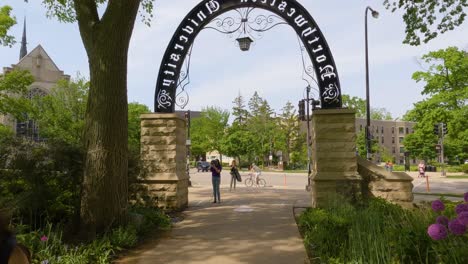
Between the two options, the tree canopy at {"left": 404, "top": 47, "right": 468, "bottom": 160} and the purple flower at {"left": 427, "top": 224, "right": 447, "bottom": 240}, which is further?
the tree canopy at {"left": 404, "top": 47, "right": 468, "bottom": 160}

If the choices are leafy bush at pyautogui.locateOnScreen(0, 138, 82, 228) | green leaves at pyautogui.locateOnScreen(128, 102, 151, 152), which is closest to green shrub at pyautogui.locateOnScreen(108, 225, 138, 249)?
leafy bush at pyautogui.locateOnScreen(0, 138, 82, 228)

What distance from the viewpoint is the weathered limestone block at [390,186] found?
424 inches

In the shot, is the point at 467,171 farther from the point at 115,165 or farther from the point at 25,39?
the point at 25,39

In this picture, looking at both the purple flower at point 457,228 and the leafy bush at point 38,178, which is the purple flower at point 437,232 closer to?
the purple flower at point 457,228

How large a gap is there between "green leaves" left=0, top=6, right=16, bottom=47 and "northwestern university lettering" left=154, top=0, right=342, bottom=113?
12719mm

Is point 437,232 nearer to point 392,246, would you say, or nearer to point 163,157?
point 392,246

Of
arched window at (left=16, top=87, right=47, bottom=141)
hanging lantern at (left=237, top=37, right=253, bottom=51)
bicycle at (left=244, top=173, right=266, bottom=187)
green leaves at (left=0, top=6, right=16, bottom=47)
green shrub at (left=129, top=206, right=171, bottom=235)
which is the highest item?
green leaves at (left=0, top=6, right=16, bottom=47)

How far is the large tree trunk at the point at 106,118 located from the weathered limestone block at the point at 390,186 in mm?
6724

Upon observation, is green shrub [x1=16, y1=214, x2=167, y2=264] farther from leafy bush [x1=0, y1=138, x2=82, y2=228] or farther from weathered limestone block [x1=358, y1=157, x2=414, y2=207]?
weathered limestone block [x1=358, y1=157, x2=414, y2=207]

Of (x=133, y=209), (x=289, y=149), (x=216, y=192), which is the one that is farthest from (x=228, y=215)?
(x=289, y=149)

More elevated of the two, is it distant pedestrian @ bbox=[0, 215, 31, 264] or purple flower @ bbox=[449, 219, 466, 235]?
purple flower @ bbox=[449, 219, 466, 235]

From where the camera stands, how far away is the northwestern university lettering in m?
11.7

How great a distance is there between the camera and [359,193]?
1052 cm

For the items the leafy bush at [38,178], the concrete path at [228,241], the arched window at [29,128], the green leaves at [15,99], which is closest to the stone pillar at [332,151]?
the concrete path at [228,241]
